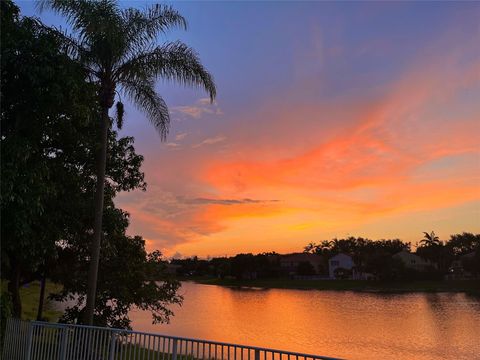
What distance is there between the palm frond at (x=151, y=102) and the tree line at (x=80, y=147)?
0.12 ft

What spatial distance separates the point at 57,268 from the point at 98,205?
655 cm

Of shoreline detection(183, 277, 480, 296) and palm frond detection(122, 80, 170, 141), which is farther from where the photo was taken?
shoreline detection(183, 277, 480, 296)

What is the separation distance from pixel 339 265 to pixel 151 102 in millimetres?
120987

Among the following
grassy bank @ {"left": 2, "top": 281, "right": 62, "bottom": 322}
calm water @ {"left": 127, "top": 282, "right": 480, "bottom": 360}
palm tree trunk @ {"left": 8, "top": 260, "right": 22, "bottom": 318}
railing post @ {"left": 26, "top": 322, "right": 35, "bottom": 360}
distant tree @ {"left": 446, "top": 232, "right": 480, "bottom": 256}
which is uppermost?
distant tree @ {"left": 446, "top": 232, "right": 480, "bottom": 256}

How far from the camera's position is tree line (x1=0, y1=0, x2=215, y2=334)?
10906 mm

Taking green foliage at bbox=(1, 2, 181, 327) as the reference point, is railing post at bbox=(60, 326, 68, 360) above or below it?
below

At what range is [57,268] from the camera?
18875 millimetres

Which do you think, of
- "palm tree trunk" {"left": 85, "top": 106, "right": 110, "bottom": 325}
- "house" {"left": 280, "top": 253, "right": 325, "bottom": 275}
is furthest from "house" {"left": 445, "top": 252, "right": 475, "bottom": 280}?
"palm tree trunk" {"left": 85, "top": 106, "right": 110, "bottom": 325}

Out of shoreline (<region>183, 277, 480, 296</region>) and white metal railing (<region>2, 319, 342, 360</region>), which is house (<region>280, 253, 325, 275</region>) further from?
white metal railing (<region>2, 319, 342, 360</region>)

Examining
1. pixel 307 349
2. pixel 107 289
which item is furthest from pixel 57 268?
pixel 307 349

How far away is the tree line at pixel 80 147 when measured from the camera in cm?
1091

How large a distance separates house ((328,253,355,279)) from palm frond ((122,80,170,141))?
4526 inches

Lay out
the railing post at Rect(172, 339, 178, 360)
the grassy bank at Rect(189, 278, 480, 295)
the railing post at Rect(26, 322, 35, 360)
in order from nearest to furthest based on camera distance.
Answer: the railing post at Rect(172, 339, 178, 360), the railing post at Rect(26, 322, 35, 360), the grassy bank at Rect(189, 278, 480, 295)

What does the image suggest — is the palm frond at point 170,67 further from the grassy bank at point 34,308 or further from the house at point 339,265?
the house at point 339,265
